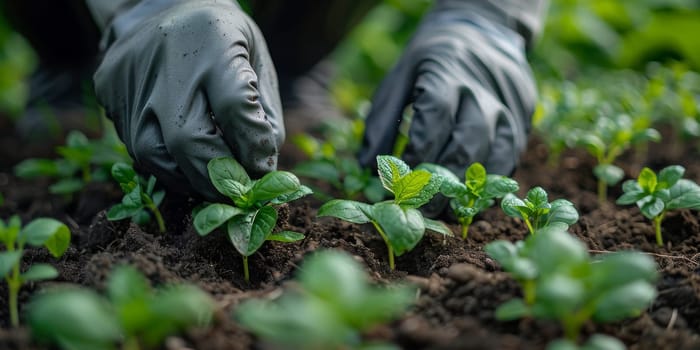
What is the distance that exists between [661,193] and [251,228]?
2.73 ft

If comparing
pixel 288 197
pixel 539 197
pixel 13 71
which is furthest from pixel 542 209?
pixel 13 71

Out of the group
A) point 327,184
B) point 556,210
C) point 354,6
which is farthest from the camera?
point 354,6

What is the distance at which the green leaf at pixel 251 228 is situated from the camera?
3.97 feet

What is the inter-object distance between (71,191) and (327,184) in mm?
701

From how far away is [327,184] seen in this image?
1.99 m

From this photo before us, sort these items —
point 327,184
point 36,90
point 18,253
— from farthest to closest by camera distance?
point 36,90
point 327,184
point 18,253

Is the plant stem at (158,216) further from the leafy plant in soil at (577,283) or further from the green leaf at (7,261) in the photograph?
the leafy plant in soil at (577,283)

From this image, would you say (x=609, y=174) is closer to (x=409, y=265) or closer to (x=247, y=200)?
(x=409, y=265)

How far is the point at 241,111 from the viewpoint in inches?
49.2

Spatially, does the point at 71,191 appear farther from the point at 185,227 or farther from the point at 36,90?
the point at 36,90

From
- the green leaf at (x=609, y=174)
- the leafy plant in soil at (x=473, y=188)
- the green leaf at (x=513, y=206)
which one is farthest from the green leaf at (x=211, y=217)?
the green leaf at (x=609, y=174)

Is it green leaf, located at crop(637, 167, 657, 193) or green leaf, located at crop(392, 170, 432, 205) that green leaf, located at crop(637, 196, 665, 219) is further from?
green leaf, located at crop(392, 170, 432, 205)

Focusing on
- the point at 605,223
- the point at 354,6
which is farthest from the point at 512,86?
the point at 354,6

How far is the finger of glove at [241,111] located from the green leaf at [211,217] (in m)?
0.16
